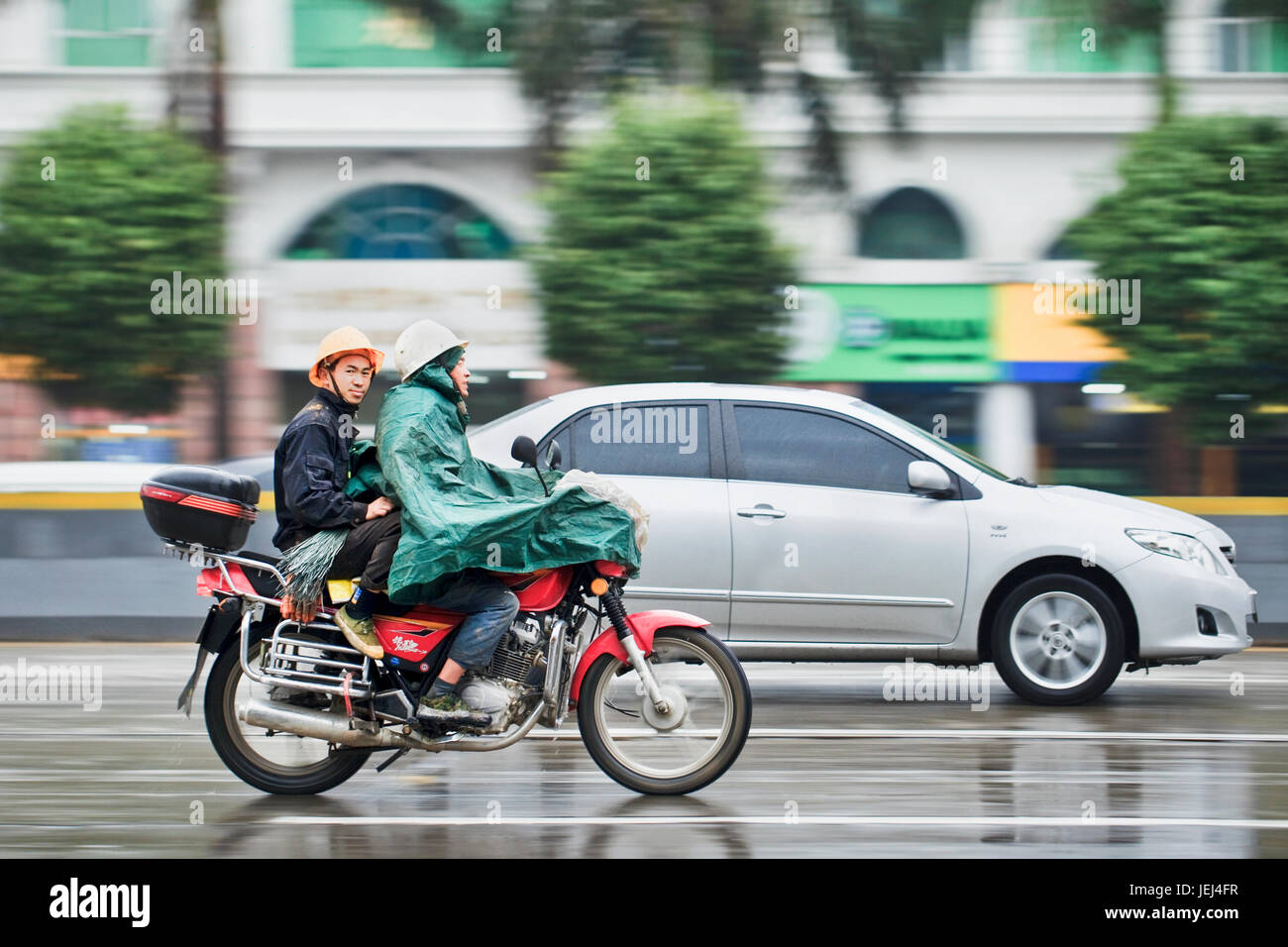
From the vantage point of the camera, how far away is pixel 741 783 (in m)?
6.32

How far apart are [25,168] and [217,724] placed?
13.6 meters

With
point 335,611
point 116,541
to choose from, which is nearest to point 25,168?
point 116,541

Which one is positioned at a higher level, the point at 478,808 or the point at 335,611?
the point at 335,611

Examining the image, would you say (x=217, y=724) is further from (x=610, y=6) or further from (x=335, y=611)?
(x=610, y=6)

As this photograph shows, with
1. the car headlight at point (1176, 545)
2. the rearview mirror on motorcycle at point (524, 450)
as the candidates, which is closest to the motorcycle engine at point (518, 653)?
the rearview mirror on motorcycle at point (524, 450)

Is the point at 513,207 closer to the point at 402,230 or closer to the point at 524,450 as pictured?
the point at 402,230

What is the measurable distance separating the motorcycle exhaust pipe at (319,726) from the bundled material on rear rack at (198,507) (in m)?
0.60

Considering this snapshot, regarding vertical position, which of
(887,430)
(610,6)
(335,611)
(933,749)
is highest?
(610,6)

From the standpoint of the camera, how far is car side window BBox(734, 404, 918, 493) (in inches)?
335

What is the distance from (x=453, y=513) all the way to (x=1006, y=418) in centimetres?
1788

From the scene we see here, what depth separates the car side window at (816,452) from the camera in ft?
27.9

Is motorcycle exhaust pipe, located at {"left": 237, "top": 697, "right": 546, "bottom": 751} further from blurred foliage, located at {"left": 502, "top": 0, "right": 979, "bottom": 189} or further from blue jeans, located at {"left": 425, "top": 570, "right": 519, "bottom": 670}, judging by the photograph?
blurred foliage, located at {"left": 502, "top": 0, "right": 979, "bottom": 189}

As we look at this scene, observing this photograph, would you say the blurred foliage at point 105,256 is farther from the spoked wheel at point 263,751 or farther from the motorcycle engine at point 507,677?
the motorcycle engine at point 507,677
